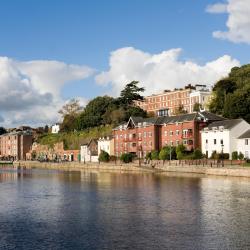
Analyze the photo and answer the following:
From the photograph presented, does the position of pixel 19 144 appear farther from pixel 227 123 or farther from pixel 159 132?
pixel 227 123

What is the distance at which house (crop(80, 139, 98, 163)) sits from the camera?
129 meters

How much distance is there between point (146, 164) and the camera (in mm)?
91250

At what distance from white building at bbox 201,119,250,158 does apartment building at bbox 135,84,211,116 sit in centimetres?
4051

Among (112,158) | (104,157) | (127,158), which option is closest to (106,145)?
(104,157)

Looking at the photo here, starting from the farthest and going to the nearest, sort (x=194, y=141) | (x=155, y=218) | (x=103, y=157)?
(x=103, y=157) → (x=194, y=141) → (x=155, y=218)

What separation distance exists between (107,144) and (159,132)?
24.0 m

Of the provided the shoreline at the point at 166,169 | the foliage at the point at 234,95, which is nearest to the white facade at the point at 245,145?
the shoreline at the point at 166,169

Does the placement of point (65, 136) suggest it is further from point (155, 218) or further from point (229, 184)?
point (155, 218)

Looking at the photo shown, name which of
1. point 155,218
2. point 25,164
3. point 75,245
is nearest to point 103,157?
point 25,164

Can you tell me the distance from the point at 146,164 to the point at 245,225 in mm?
60734

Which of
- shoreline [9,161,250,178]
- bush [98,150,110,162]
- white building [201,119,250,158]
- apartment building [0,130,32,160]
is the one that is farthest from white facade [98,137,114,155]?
apartment building [0,130,32,160]

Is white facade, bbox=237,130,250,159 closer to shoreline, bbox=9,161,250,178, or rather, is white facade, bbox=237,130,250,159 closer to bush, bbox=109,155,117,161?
shoreline, bbox=9,161,250,178

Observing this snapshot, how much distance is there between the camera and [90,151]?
13200 cm

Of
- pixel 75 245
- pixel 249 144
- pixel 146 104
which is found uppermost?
pixel 146 104
